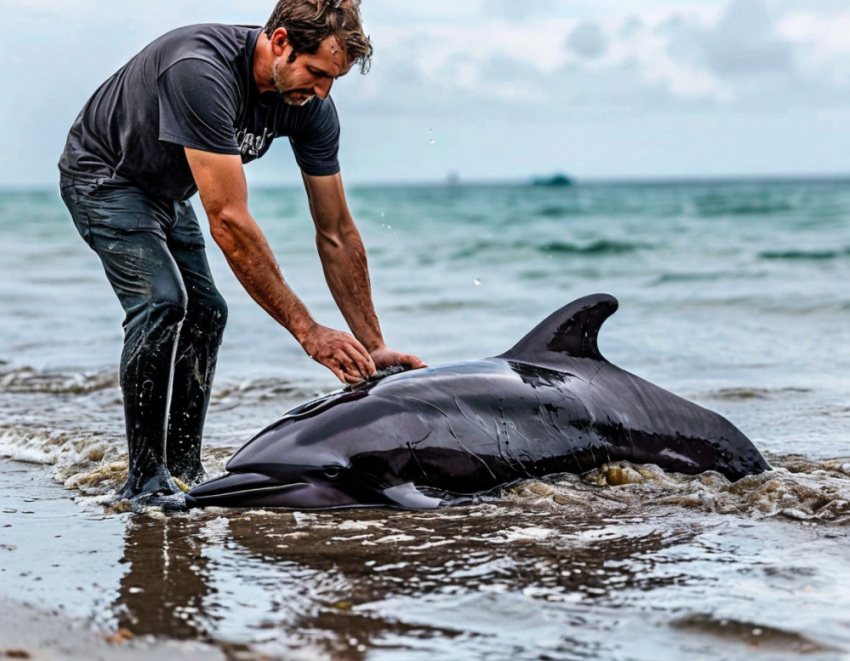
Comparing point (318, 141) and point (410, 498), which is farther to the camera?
point (318, 141)

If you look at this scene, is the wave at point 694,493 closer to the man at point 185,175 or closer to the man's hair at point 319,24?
the man at point 185,175

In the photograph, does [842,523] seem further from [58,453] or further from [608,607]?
[58,453]

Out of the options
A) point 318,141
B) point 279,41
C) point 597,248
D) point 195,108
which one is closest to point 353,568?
point 195,108

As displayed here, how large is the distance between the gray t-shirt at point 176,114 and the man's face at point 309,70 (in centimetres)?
15

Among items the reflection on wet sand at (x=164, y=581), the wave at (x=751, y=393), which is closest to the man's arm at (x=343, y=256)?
the reflection on wet sand at (x=164, y=581)

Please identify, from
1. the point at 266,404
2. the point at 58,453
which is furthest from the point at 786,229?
the point at 58,453

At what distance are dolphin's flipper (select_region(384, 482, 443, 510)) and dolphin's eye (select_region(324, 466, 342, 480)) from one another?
0.71 feet

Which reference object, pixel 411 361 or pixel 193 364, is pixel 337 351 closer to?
pixel 411 361

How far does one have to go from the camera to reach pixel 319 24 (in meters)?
4.43

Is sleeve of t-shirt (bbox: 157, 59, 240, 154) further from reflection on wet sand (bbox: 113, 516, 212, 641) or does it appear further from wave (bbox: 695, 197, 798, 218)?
wave (bbox: 695, 197, 798, 218)

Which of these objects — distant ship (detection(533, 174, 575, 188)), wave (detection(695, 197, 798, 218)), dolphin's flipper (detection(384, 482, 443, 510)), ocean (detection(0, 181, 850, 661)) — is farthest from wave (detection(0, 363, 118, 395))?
distant ship (detection(533, 174, 575, 188))

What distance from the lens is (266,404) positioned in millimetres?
8094

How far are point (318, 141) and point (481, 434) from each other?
1.68 meters

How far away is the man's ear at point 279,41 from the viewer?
4.51 m
